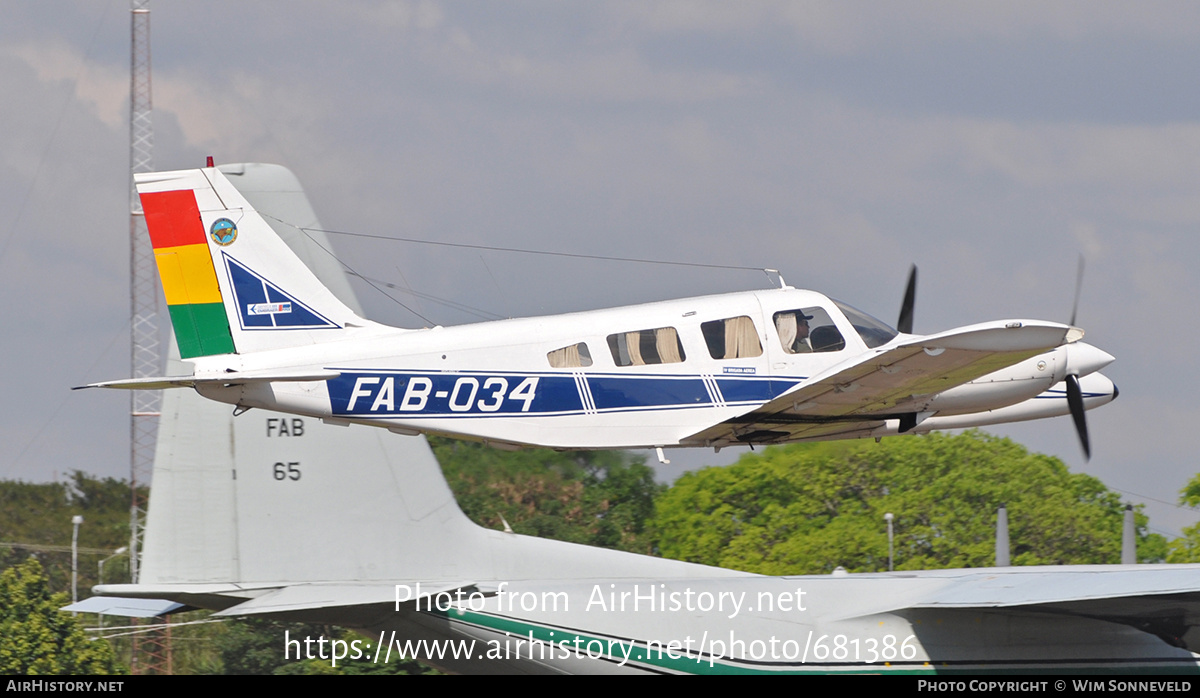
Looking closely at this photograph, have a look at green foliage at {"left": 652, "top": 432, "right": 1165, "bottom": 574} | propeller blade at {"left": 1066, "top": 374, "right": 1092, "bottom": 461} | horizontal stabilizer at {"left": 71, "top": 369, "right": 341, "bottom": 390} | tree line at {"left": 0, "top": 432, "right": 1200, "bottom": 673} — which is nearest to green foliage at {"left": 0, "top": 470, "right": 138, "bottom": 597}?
tree line at {"left": 0, "top": 432, "right": 1200, "bottom": 673}

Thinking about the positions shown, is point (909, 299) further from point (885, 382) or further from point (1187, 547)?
point (1187, 547)

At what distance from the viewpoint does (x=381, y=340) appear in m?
15.4

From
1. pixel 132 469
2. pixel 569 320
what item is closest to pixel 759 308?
pixel 569 320

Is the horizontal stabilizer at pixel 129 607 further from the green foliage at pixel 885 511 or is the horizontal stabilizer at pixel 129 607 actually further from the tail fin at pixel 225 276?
the green foliage at pixel 885 511

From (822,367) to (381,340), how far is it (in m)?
5.37

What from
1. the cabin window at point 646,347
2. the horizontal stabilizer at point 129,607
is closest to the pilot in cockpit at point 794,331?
the cabin window at point 646,347

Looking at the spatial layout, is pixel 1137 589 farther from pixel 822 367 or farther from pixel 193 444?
pixel 193 444

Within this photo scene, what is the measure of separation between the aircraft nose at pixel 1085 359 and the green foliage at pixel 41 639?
25873 mm

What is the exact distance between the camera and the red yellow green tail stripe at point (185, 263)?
15.9 m

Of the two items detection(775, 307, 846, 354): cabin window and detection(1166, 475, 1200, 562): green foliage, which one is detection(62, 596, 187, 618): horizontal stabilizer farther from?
detection(1166, 475, 1200, 562): green foliage

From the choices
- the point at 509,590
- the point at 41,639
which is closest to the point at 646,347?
the point at 509,590

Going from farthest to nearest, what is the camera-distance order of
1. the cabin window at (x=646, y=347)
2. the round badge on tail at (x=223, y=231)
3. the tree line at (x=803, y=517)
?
the tree line at (x=803, y=517), the round badge on tail at (x=223, y=231), the cabin window at (x=646, y=347)

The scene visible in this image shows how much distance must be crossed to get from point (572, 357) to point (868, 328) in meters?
3.69

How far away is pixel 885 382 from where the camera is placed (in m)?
14.9
